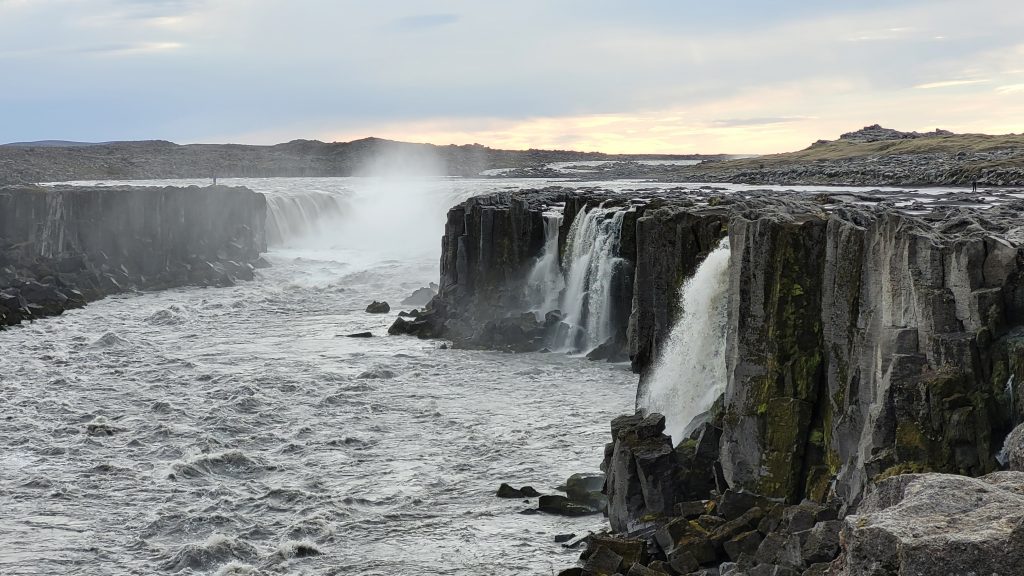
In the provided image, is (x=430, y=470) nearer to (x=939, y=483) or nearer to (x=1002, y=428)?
(x=1002, y=428)

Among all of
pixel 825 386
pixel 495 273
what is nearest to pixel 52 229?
pixel 495 273

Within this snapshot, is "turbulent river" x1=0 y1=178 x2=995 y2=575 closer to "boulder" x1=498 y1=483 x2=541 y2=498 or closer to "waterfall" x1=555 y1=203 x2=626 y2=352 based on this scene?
"boulder" x1=498 y1=483 x2=541 y2=498

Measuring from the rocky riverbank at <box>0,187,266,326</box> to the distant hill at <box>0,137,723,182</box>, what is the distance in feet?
200

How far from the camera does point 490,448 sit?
90.1 ft

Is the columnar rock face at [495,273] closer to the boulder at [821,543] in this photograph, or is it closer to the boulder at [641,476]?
the boulder at [641,476]

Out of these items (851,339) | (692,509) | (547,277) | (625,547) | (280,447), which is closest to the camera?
(625,547)

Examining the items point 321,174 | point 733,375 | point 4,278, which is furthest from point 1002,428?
point 321,174

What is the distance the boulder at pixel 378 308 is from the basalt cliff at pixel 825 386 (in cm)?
2394

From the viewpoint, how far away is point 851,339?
Answer: 19016mm

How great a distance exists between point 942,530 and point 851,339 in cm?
941

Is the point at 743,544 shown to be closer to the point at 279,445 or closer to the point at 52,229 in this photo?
the point at 279,445

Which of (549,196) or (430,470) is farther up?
(549,196)

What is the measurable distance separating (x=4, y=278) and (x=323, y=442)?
1299 inches

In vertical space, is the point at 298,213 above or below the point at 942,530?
above
